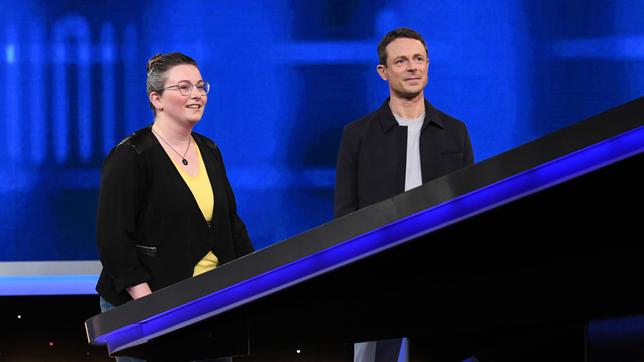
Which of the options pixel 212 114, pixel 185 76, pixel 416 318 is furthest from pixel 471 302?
pixel 212 114

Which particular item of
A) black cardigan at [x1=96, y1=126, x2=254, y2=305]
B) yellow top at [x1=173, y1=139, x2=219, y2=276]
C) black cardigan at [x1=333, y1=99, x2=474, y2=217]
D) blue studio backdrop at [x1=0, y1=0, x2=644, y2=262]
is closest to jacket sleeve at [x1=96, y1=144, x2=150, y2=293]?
black cardigan at [x1=96, y1=126, x2=254, y2=305]

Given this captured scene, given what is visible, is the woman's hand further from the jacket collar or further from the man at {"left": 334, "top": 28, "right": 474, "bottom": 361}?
the jacket collar

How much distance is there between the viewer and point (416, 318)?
679 mm

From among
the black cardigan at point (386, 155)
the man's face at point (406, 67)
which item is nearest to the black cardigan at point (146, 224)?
the black cardigan at point (386, 155)

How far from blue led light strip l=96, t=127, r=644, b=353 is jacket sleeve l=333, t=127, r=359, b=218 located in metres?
1.89

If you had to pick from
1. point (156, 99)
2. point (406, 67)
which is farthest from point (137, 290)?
point (406, 67)

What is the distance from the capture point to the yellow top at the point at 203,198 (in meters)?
1.89

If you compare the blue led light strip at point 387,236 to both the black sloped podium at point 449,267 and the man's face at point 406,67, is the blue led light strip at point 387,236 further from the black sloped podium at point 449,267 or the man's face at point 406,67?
the man's face at point 406,67

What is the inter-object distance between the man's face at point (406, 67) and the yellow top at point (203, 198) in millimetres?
756

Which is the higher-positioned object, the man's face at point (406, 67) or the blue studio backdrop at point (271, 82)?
the blue studio backdrop at point (271, 82)

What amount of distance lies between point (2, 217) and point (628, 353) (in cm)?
369

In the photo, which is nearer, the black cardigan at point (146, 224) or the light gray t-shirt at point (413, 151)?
the black cardigan at point (146, 224)

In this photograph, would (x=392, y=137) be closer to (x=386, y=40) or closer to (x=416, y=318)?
(x=386, y=40)

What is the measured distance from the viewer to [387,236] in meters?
0.61
